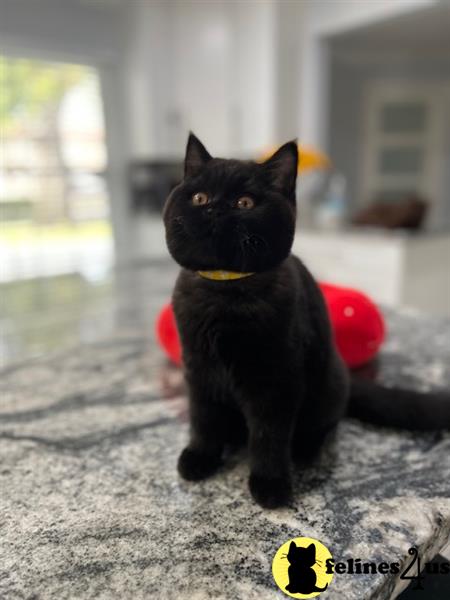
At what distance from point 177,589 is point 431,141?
16.1 feet

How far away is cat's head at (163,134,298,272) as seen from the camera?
0.46 m

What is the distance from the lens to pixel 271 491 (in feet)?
1.71

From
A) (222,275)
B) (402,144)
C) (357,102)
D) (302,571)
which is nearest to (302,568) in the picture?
(302,571)

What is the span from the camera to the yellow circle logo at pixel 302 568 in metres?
0.42

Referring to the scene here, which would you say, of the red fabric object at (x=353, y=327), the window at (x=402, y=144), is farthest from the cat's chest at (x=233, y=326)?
the window at (x=402, y=144)

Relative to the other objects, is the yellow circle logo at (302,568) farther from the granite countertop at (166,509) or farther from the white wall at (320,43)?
the white wall at (320,43)

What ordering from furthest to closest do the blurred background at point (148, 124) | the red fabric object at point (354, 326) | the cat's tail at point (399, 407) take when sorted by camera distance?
the blurred background at point (148, 124)
the red fabric object at point (354, 326)
the cat's tail at point (399, 407)

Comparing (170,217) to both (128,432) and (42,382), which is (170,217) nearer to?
(128,432)

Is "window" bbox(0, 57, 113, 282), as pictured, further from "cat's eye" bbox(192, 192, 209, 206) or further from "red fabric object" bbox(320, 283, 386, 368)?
"cat's eye" bbox(192, 192, 209, 206)

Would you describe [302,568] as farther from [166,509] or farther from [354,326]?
[354,326]

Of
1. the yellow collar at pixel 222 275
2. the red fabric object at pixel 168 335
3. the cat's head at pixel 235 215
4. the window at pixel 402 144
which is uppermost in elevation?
the window at pixel 402 144

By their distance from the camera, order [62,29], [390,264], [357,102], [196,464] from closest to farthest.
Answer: [196,464]
[390,264]
[62,29]
[357,102]

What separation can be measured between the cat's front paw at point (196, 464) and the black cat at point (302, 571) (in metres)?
0.15

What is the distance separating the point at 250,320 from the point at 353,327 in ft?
1.36
